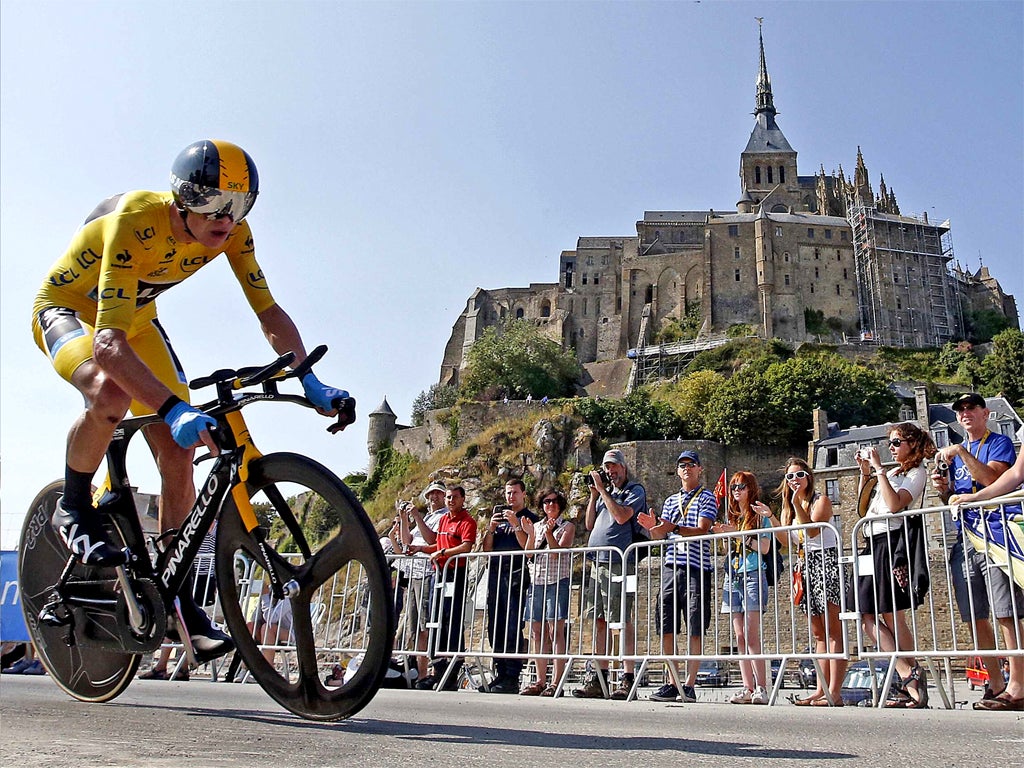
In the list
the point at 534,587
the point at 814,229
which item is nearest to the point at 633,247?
the point at 814,229

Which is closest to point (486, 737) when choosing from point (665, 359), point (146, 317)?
point (146, 317)

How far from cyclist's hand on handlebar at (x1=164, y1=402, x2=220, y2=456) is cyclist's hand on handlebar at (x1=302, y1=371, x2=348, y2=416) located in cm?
44

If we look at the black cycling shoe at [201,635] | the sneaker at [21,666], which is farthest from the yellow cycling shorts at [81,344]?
the sneaker at [21,666]

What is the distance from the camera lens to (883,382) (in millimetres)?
54938

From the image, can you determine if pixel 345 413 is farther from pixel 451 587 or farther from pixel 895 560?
pixel 451 587

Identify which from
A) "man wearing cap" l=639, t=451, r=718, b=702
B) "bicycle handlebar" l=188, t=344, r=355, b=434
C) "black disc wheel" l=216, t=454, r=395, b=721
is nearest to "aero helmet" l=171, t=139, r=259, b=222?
"bicycle handlebar" l=188, t=344, r=355, b=434

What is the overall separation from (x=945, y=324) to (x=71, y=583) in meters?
81.6

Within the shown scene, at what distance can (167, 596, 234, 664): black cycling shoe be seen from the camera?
3260 millimetres

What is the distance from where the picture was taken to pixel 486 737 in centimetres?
307

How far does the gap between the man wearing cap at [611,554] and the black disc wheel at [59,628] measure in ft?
12.5

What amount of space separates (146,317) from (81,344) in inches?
16.3

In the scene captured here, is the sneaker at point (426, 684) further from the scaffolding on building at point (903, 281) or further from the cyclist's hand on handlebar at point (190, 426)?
the scaffolding on building at point (903, 281)

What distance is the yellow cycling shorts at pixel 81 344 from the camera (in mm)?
3553

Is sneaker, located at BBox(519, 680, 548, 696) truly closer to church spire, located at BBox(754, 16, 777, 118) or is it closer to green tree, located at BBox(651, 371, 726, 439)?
green tree, located at BBox(651, 371, 726, 439)
